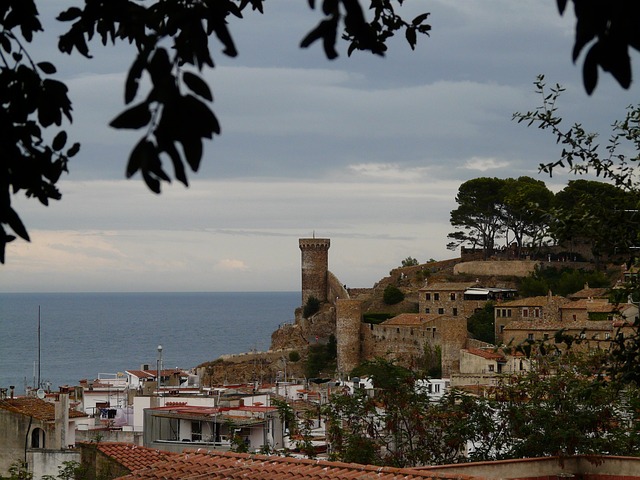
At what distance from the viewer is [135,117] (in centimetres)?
286

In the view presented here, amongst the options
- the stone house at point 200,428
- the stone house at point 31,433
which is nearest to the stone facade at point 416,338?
the stone house at point 200,428

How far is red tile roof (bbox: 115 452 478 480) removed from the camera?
9.11m

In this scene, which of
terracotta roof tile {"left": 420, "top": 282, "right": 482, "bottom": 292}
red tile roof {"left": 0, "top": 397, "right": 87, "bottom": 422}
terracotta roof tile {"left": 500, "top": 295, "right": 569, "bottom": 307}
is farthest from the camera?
terracotta roof tile {"left": 420, "top": 282, "right": 482, "bottom": 292}

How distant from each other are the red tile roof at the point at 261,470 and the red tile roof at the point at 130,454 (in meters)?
3.57

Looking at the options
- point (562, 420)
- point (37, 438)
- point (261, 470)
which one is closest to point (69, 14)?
point (261, 470)

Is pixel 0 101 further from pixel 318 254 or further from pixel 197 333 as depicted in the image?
pixel 197 333

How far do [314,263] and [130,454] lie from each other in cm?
5225

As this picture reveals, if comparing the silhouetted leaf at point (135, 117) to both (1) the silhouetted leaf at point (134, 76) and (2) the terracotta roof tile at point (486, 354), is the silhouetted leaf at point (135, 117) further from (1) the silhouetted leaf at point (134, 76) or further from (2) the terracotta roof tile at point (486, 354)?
(2) the terracotta roof tile at point (486, 354)

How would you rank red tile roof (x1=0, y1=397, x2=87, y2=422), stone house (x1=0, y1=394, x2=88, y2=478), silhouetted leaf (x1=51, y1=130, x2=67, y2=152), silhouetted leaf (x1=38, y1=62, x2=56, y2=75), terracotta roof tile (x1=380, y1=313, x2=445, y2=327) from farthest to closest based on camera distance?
terracotta roof tile (x1=380, y1=313, x2=445, y2=327)
red tile roof (x1=0, y1=397, x2=87, y2=422)
stone house (x1=0, y1=394, x2=88, y2=478)
silhouetted leaf (x1=38, y1=62, x2=56, y2=75)
silhouetted leaf (x1=51, y1=130, x2=67, y2=152)

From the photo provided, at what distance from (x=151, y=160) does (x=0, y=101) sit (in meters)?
1.12

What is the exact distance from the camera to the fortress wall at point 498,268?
61.4 meters

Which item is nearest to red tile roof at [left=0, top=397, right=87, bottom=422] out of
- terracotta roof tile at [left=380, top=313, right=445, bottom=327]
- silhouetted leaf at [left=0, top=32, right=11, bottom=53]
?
silhouetted leaf at [left=0, top=32, right=11, bottom=53]

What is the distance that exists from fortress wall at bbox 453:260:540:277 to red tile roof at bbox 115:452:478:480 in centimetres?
5243

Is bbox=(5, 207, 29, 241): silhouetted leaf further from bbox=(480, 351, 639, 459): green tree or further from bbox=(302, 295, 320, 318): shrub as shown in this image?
bbox=(302, 295, 320, 318): shrub
